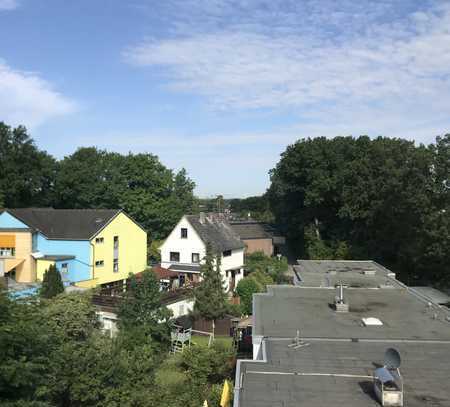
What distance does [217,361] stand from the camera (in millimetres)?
20172

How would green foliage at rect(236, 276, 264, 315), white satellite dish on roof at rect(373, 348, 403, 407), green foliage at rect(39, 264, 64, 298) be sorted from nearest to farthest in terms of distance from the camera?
white satellite dish on roof at rect(373, 348, 403, 407), green foliage at rect(39, 264, 64, 298), green foliage at rect(236, 276, 264, 315)

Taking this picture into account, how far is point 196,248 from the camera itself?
4434 cm

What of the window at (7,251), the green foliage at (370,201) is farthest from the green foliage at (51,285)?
the green foliage at (370,201)

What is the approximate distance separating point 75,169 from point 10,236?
68.4ft

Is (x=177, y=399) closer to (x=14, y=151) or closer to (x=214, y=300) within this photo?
(x=214, y=300)

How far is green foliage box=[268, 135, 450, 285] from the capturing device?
35.4 m

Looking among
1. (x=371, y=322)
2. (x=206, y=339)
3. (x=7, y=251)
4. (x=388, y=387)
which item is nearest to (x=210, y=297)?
(x=206, y=339)

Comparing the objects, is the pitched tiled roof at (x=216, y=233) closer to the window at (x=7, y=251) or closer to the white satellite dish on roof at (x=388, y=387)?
the window at (x=7, y=251)

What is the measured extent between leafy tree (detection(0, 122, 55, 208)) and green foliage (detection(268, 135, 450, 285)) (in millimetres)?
28810

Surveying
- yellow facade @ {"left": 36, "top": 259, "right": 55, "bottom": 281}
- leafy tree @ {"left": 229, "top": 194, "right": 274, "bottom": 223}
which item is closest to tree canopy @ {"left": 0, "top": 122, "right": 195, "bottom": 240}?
yellow facade @ {"left": 36, "top": 259, "right": 55, "bottom": 281}

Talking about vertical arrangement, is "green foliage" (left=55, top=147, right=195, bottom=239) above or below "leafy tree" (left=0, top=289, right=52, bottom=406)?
above

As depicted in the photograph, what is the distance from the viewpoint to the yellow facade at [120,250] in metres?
40.0

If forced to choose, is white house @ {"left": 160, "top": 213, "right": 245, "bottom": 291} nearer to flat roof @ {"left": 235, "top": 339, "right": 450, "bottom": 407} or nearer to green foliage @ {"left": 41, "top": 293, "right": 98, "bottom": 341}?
green foliage @ {"left": 41, "top": 293, "right": 98, "bottom": 341}

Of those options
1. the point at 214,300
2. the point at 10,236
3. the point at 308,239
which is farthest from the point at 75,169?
the point at 214,300
